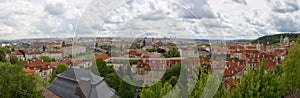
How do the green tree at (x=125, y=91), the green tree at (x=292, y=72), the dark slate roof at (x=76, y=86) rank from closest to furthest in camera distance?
1. the dark slate roof at (x=76, y=86)
2. the green tree at (x=292, y=72)
3. the green tree at (x=125, y=91)

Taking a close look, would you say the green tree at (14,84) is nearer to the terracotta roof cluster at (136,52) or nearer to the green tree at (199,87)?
the terracotta roof cluster at (136,52)

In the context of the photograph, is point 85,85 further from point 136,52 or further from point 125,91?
point 125,91

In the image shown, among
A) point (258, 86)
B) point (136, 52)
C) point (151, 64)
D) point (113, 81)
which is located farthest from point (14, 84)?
point (113, 81)

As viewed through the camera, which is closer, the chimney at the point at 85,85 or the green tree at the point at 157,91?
the green tree at the point at 157,91

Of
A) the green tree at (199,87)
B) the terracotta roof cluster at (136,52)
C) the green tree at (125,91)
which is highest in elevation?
the terracotta roof cluster at (136,52)

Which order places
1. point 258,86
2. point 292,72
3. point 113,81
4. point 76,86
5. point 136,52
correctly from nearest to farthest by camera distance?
point 258,86 < point 136,52 < point 76,86 < point 292,72 < point 113,81

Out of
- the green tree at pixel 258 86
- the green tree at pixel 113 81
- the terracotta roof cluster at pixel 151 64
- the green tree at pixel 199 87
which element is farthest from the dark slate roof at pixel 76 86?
the green tree at pixel 258 86

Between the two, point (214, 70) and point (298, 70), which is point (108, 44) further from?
point (298, 70)
